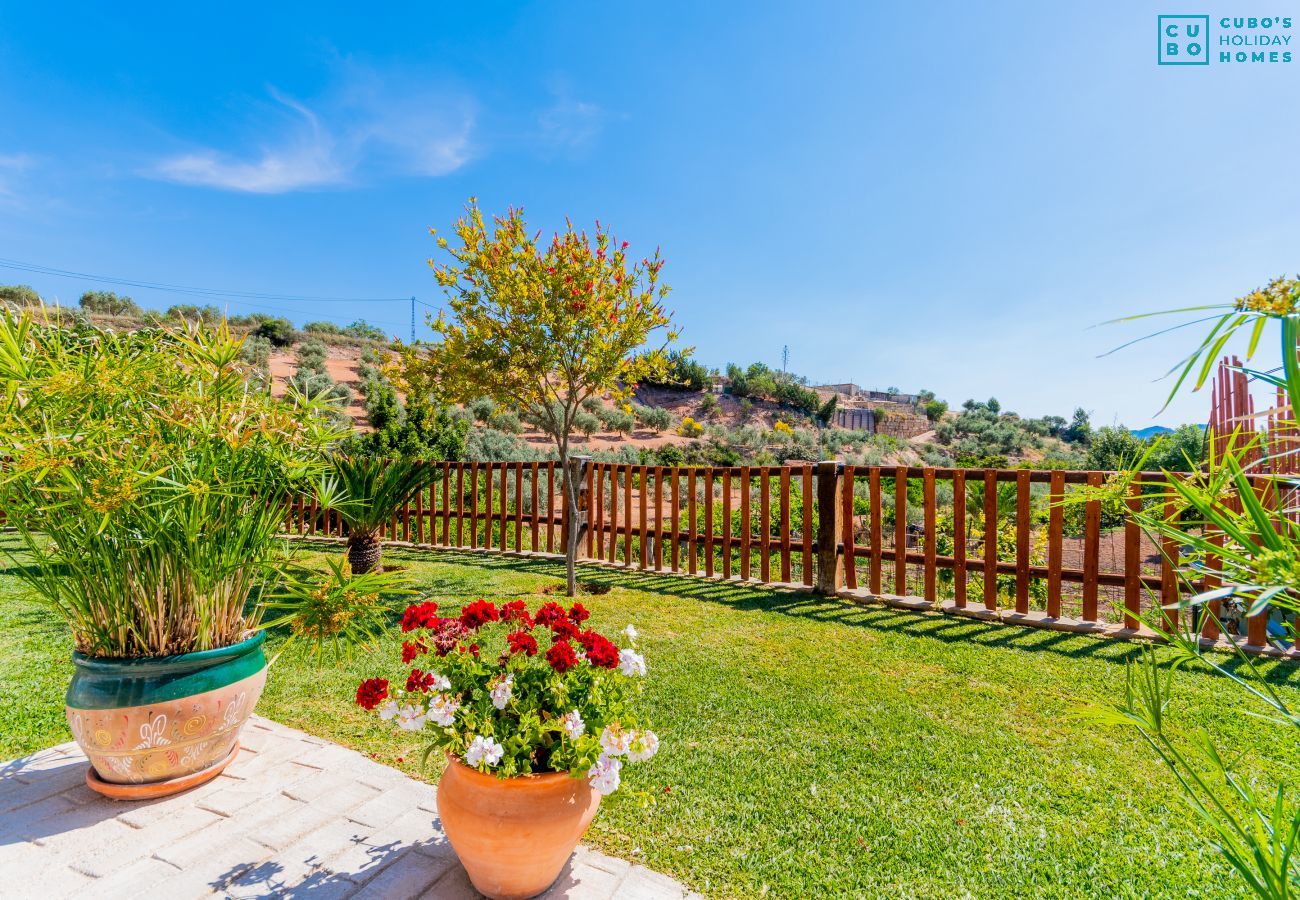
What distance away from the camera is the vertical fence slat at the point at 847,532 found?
5.42 m

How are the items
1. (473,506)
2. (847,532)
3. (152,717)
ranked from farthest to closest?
1. (473,506)
2. (847,532)
3. (152,717)

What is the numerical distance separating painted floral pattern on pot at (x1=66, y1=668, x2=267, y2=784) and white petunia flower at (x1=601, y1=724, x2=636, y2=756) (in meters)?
1.73

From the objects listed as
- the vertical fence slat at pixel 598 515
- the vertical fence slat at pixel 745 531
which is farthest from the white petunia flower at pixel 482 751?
the vertical fence slat at pixel 598 515

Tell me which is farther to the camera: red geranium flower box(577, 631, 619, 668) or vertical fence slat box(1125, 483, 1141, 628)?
vertical fence slat box(1125, 483, 1141, 628)

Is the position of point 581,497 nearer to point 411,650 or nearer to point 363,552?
point 363,552

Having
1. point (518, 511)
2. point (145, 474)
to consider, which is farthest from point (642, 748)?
point (518, 511)

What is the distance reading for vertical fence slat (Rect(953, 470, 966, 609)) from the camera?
15.9 ft

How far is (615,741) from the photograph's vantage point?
1683 mm

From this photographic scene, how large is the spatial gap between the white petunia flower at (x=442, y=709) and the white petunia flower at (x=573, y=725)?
1.15 ft

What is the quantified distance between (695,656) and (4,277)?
37.8 meters

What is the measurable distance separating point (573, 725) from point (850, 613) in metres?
3.87

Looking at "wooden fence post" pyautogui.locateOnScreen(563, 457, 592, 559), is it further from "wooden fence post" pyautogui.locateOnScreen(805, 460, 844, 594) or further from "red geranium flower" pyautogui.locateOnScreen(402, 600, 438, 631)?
"red geranium flower" pyautogui.locateOnScreen(402, 600, 438, 631)

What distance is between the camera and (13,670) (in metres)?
3.57

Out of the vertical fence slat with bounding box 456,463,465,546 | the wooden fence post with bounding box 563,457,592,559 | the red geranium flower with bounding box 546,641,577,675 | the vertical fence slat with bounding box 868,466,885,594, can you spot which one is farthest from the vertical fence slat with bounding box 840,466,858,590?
the vertical fence slat with bounding box 456,463,465,546
